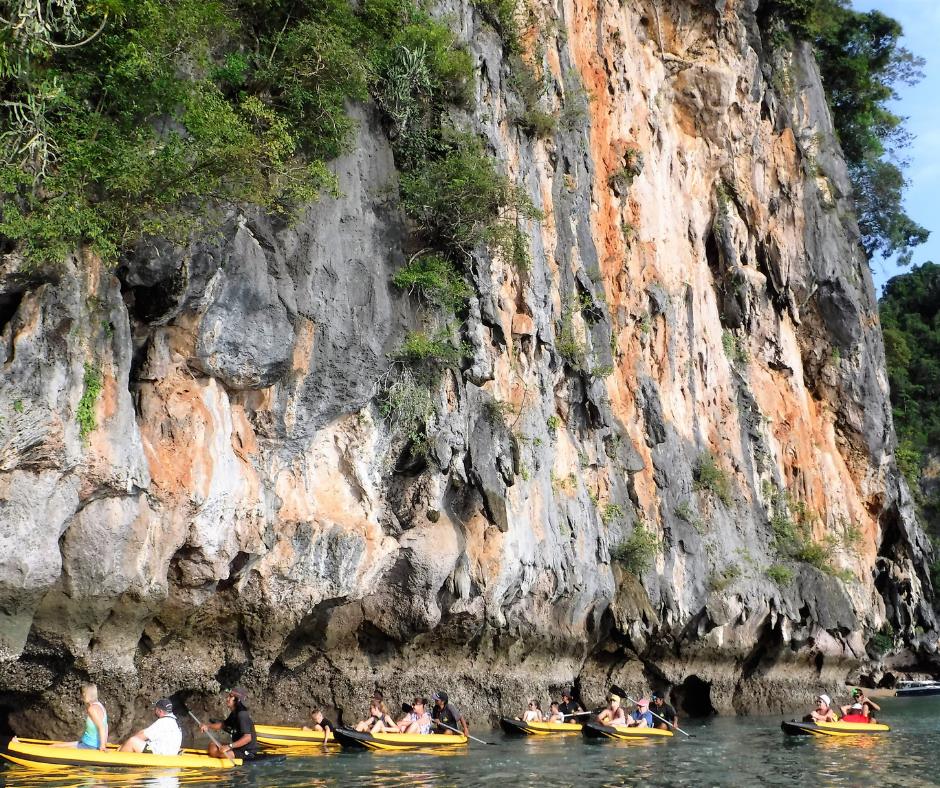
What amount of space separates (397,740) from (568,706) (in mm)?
6431

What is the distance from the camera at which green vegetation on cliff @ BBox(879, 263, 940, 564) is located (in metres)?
46.1

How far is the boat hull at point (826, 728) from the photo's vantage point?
19.7 m

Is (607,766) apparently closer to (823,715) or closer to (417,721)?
(417,721)

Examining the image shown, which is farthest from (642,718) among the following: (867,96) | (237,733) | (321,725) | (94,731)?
(867,96)

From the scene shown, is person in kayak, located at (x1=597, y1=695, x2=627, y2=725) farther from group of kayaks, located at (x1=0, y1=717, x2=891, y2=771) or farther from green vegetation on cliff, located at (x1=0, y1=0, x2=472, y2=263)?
green vegetation on cliff, located at (x1=0, y1=0, x2=472, y2=263)

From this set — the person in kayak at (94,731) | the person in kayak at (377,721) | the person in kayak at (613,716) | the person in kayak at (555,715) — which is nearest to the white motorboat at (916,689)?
the person in kayak at (613,716)

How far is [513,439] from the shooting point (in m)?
18.7

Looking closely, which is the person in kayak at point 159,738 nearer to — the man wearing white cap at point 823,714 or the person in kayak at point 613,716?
the person in kayak at point 613,716

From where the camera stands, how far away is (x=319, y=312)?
15383 mm

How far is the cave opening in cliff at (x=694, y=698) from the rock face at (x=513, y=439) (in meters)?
0.09

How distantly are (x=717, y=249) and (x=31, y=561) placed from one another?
25.8 metres

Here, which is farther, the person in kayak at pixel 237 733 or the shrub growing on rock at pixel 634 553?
the shrub growing on rock at pixel 634 553

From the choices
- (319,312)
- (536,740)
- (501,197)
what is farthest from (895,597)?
(319,312)

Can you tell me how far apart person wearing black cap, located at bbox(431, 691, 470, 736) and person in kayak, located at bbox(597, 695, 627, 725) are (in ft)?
11.8
